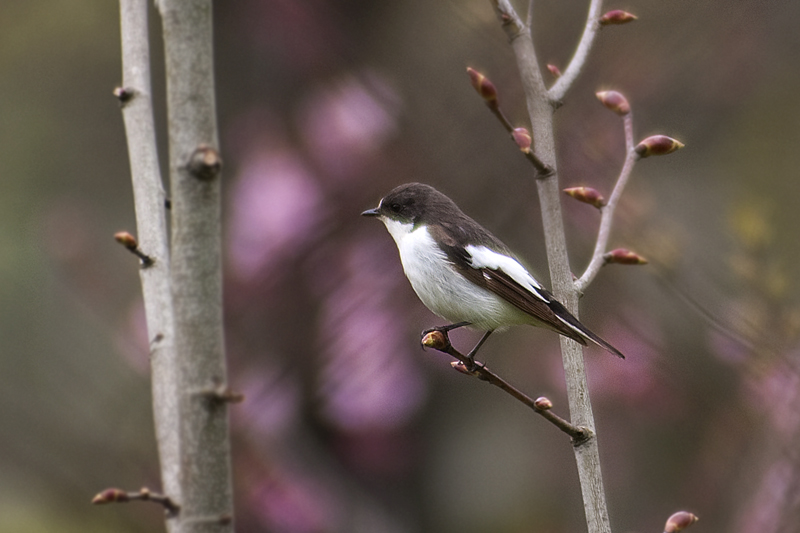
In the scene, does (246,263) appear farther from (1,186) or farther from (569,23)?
(1,186)

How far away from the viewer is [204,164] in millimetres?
1000

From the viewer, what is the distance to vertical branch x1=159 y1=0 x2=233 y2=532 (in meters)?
0.98

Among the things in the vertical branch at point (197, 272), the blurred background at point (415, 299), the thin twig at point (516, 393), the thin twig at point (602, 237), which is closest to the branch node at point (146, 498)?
the vertical branch at point (197, 272)

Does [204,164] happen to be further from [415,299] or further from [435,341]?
[415,299]

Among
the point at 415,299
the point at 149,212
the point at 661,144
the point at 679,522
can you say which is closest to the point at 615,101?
the point at 661,144

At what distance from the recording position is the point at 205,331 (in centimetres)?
99

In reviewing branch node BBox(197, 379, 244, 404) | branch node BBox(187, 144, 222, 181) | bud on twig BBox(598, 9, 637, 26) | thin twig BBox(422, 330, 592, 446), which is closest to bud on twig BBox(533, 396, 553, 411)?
thin twig BBox(422, 330, 592, 446)

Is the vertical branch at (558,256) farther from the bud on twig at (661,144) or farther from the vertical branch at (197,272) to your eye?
the vertical branch at (197,272)

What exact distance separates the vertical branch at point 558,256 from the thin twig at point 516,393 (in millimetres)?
20

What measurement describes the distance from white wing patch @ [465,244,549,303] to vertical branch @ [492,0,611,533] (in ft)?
1.75

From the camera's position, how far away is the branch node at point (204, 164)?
3.28ft

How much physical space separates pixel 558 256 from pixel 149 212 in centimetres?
70

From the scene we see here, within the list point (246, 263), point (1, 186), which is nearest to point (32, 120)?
point (1, 186)

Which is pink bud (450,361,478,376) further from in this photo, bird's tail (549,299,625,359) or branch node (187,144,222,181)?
branch node (187,144,222,181)
